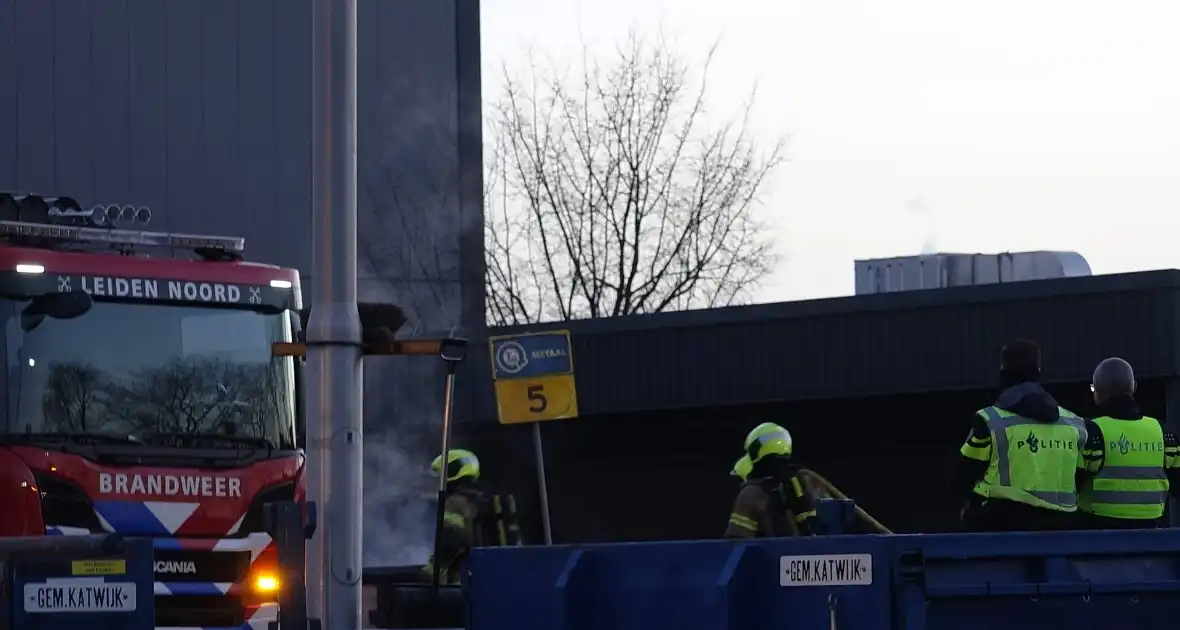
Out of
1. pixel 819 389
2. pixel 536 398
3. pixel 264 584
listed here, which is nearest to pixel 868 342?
pixel 819 389

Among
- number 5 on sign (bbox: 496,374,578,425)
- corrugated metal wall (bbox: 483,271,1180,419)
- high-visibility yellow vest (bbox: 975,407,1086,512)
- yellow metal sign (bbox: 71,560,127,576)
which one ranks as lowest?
yellow metal sign (bbox: 71,560,127,576)

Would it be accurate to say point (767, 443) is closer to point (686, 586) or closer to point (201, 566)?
point (201, 566)

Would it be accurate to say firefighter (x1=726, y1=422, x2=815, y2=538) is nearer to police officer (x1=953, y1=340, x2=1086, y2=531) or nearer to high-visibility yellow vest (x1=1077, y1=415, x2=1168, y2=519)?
police officer (x1=953, y1=340, x2=1086, y2=531)

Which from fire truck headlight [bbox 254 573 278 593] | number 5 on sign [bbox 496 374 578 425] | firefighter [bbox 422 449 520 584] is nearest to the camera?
fire truck headlight [bbox 254 573 278 593]

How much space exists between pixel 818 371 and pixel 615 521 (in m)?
4.35

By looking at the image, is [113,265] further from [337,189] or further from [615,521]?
[615,521]

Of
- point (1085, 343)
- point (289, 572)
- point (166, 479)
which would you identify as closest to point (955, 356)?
point (1085, 343)

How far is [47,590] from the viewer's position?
842cm

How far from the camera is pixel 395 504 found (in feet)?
79.2

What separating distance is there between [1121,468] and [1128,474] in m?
0.04

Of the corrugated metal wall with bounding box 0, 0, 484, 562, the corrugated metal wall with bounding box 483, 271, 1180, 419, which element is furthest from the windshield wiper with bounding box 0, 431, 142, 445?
the corrugated metal wall with bounding box 0, 0, 484, 562

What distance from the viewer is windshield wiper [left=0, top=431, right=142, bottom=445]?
11.8 metres

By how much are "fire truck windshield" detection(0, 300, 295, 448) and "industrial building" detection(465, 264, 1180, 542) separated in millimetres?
8609

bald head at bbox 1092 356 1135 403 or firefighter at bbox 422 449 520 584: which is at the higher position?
bald head at bbox 1092 356 1135 403
